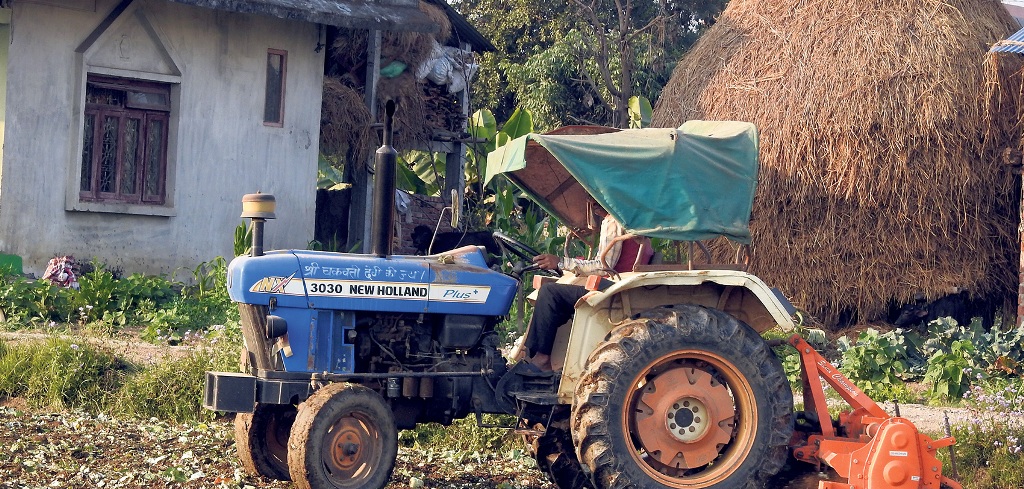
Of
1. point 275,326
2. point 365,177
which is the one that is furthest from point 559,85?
point 275,326

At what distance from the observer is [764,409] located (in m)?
6.48

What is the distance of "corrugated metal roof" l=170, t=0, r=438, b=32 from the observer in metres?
13.6

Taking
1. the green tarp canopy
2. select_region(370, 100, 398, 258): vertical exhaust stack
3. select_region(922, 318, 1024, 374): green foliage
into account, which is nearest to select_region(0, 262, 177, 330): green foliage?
select_region(370, 100, 398, 258): vertical exhaust stack

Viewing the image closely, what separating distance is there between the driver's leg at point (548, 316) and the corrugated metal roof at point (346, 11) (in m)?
7.79

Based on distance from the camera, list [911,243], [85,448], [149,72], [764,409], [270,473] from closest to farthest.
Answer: [764,409], [270,473], [85,448], [911,243], [149,72]

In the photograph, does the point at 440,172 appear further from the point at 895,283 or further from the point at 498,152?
the point at 498,152

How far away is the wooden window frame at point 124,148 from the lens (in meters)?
13.7

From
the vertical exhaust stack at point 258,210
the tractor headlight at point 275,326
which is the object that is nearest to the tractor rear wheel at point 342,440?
the tractor headlight at point 275,326

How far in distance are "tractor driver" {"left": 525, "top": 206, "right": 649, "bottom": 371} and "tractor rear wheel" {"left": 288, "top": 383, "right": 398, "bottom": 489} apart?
973mm

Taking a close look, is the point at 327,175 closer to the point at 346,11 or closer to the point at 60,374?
the point at 346,11

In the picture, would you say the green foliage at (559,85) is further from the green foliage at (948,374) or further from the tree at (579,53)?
the green foliage at (948,374)

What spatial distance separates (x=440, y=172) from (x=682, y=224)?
13261 mm

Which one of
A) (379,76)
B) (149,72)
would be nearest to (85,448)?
(149,72)

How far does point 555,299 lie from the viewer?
269 inches
